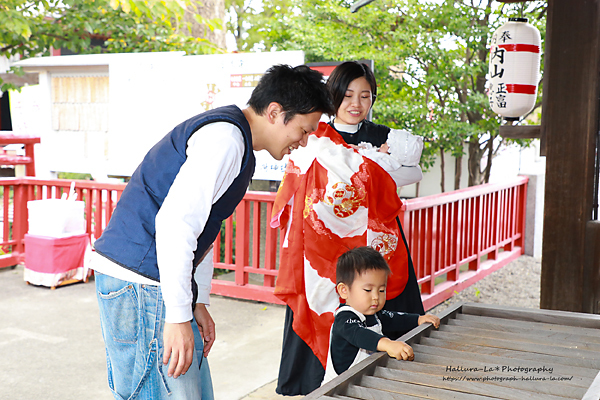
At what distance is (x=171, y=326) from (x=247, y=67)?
14.3 feet

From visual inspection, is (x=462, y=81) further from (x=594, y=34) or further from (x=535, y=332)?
(x=535, y=332)

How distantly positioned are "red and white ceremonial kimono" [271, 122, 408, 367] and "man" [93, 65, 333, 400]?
3.79 feet

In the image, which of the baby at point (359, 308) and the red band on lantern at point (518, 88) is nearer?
the baby at point (359, 308)

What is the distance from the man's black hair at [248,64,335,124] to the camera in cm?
176

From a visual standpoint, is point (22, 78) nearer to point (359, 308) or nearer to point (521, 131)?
point (521, 131)

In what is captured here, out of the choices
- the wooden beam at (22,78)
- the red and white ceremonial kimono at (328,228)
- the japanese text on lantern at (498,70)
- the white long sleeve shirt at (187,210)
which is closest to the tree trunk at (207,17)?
the wooden beam at (22,78)

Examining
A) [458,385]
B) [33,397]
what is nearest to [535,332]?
[458,385]

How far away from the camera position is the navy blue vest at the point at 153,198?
167 cm

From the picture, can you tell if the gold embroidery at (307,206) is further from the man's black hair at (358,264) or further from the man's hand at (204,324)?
the man's hand at (204,324)

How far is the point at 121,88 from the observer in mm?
6453

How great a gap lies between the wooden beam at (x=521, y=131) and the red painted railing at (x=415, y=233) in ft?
3.48

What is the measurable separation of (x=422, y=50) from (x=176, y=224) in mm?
7120

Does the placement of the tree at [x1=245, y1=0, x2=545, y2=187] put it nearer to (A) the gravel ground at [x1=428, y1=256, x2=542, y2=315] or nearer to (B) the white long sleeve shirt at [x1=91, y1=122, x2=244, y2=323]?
(A) the gravel ground at [x1=428, y1=256, x2=542, y2=315]

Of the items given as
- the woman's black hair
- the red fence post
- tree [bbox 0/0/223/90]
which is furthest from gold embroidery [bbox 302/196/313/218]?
tree [bbox 0/0/223/90]
